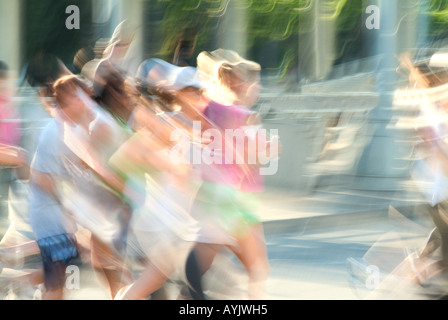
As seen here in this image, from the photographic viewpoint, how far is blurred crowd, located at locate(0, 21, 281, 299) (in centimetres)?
394

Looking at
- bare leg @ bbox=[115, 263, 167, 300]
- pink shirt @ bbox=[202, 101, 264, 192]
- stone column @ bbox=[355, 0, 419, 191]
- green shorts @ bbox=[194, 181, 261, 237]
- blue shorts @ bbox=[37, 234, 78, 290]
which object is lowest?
bare leg @ bbox=[115, 263, 167, 300]

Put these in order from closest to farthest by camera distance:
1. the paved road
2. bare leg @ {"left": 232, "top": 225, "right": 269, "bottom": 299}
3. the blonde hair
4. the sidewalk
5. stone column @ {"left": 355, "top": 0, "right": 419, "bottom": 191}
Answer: bare leg @ {"left": 232, "top": 225, "right": 269, "bottom": 299} < the blonde hair < the paved road < the sidewalk < stone column @ {"left": 355, "top": 0, "right": 419, "bottom": 191}

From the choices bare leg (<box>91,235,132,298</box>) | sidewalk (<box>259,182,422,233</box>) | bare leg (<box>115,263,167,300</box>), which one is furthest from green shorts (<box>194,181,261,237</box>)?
sidewalk (<box>259,182,422,233</box>)

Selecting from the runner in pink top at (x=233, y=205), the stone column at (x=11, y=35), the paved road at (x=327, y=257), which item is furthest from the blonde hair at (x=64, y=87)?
the stone column at (x=11, y=35)

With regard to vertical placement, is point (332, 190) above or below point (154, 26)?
below

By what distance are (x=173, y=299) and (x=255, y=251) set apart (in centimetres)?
54

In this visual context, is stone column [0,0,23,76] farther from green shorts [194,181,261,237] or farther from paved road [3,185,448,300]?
green shorts [194,181,261,237]

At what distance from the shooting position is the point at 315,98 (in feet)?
30.0

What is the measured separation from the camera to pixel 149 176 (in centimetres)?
395

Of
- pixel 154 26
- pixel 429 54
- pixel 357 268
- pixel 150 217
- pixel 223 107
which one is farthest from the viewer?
pixel 429 54

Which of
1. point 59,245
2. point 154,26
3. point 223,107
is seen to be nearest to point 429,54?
point 154,26

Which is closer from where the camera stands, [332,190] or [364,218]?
[364,218]

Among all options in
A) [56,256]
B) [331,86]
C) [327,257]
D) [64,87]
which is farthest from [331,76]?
[56,256]

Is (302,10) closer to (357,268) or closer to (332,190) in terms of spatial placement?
(332,190)
